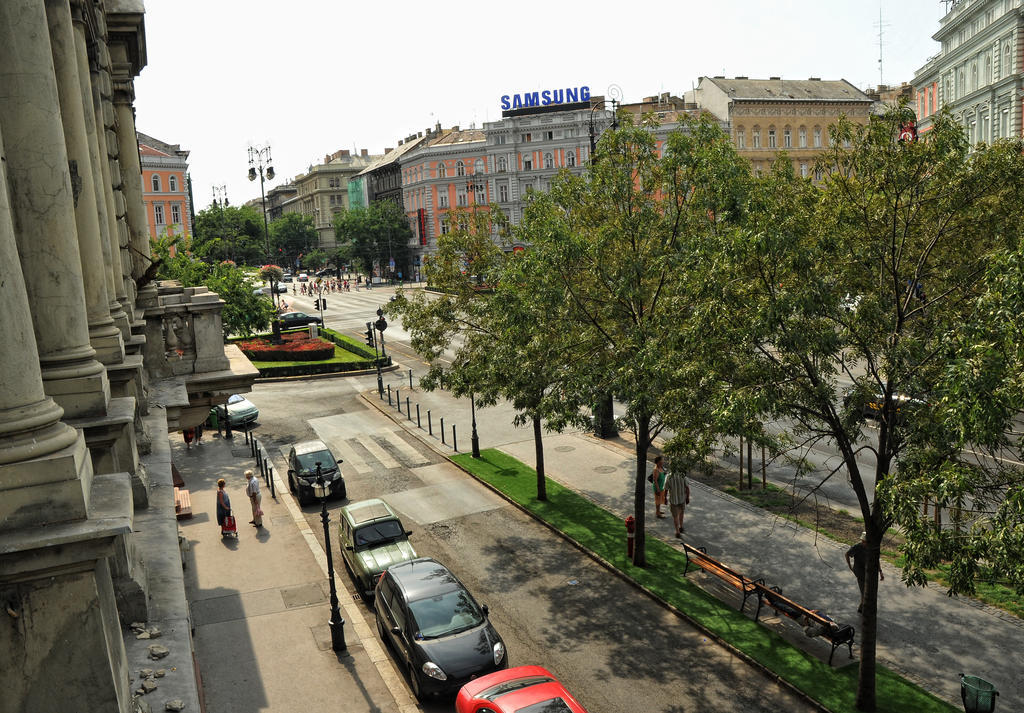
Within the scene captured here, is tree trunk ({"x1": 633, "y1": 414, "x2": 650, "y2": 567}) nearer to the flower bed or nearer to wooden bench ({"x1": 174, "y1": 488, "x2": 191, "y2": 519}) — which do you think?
wooden bench ({"x1": 174, "y1": 488, "x2": 191, "y2": 519})

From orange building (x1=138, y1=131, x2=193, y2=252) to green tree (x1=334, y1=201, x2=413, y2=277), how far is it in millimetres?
22426

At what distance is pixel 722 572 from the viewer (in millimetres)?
17109

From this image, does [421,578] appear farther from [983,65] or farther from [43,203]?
[983,65]

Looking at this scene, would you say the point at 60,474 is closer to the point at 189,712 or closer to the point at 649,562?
the point at 189,712

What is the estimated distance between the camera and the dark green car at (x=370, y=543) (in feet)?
60.6

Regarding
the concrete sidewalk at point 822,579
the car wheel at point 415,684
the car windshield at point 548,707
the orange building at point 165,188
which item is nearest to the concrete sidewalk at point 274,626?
the car wheel at point 415,684

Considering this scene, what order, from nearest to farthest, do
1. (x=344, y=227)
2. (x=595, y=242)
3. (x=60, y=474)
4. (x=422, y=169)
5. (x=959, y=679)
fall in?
1. (x=60, y=474)
2. (x=959, y=679)
3. (x=595, y=242)
4. (x=422, y=169)
5. (x=344, y=227)

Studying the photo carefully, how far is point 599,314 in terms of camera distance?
58.6 ft

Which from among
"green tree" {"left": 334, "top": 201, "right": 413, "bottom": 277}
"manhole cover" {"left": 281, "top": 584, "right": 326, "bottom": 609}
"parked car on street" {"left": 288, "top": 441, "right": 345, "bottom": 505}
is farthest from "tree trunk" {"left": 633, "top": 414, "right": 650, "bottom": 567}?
"green tree" {"left": 334, "top": 201, "right": 413, "bottom": 277}

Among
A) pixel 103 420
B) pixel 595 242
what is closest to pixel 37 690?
pixel 103 420

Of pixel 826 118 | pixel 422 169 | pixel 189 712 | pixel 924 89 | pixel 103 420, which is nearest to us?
pixel 189 712

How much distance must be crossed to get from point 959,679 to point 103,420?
13710 mm

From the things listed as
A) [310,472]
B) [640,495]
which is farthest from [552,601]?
[310,472]

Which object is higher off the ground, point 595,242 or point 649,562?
point 595,242
